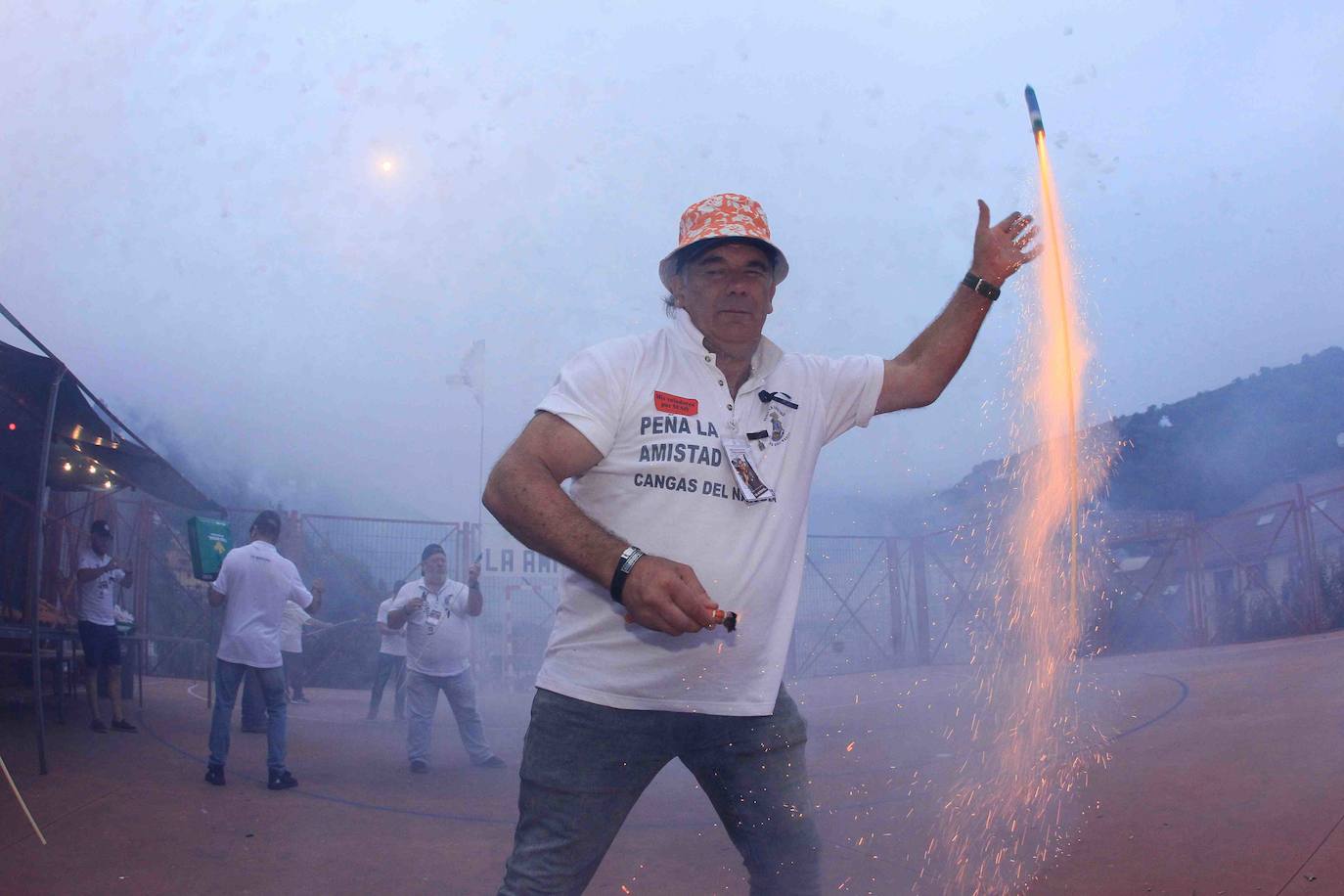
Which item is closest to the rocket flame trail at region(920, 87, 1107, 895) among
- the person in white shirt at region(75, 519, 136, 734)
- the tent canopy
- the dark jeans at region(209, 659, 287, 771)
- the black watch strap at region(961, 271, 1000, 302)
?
the black watch strap at region(961, 271, 1000, 302)

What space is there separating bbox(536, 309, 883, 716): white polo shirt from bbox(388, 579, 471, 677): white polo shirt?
5608mm

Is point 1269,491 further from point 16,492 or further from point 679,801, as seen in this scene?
point 16,492

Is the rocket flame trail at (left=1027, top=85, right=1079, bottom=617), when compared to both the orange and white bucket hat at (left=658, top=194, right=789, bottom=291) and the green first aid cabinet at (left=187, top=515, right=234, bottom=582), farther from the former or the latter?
the green first aid cabinet at (left=187, top=515, right=234, bottom=582)

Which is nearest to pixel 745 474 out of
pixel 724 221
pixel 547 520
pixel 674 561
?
pixel 674 561

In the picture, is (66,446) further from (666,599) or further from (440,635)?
(666,599)

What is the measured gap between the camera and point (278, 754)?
618cm

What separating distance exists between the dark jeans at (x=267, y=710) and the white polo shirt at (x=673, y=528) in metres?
4.77

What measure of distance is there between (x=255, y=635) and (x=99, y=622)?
2455 millimetres

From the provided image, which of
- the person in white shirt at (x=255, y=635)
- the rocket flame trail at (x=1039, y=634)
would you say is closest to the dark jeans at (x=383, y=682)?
the person in white shirt at (x=255, y=635)

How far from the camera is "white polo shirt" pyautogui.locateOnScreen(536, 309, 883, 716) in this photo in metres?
2.04

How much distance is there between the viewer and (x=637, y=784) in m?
2.09

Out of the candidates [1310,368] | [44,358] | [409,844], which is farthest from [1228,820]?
[1310,368]

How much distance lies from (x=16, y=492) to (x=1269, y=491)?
1907 cm

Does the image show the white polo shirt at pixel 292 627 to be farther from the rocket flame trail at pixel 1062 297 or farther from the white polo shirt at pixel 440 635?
the rocket flame trail at pixel 1062 297
